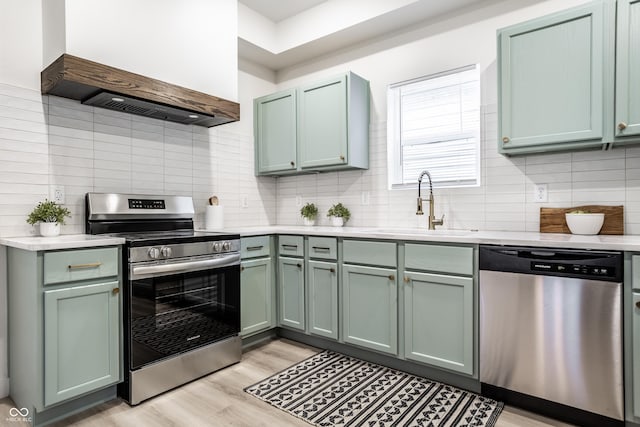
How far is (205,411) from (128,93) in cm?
188

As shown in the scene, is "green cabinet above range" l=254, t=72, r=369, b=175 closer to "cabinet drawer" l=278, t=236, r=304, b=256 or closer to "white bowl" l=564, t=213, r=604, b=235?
"cabinet drawer" l=278, t=236, r=304, b=256

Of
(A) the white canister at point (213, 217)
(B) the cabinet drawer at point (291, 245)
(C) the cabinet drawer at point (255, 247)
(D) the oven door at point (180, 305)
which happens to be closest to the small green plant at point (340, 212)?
(B) the cabinet drawer at point (291, 245)

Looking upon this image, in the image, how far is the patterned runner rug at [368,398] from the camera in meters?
1.98

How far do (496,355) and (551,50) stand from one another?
68.7 inches

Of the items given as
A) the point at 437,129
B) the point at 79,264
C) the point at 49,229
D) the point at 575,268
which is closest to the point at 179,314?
the point at 79,264

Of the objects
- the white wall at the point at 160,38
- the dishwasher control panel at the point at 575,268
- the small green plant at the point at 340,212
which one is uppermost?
the white wall at the point at 160,38

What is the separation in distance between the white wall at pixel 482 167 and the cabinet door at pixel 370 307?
732mm

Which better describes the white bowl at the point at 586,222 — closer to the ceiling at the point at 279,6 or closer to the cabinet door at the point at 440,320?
the cabinet door at the point at 440,320

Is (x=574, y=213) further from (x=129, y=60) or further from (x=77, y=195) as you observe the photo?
(x=77, y=195)

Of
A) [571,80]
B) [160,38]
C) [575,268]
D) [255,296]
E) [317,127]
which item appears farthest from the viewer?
[317,127]

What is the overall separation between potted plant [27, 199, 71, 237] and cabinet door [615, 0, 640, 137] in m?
3.19

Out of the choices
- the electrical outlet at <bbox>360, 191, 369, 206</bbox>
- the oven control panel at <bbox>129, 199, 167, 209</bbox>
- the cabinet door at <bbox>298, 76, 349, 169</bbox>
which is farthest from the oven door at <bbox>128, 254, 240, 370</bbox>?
the electrical outlet at <bbox>360, 191, 369, 206</bbox>

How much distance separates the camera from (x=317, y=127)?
330 centimetres

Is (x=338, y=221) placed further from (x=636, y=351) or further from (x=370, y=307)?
(x=636, y=351)
